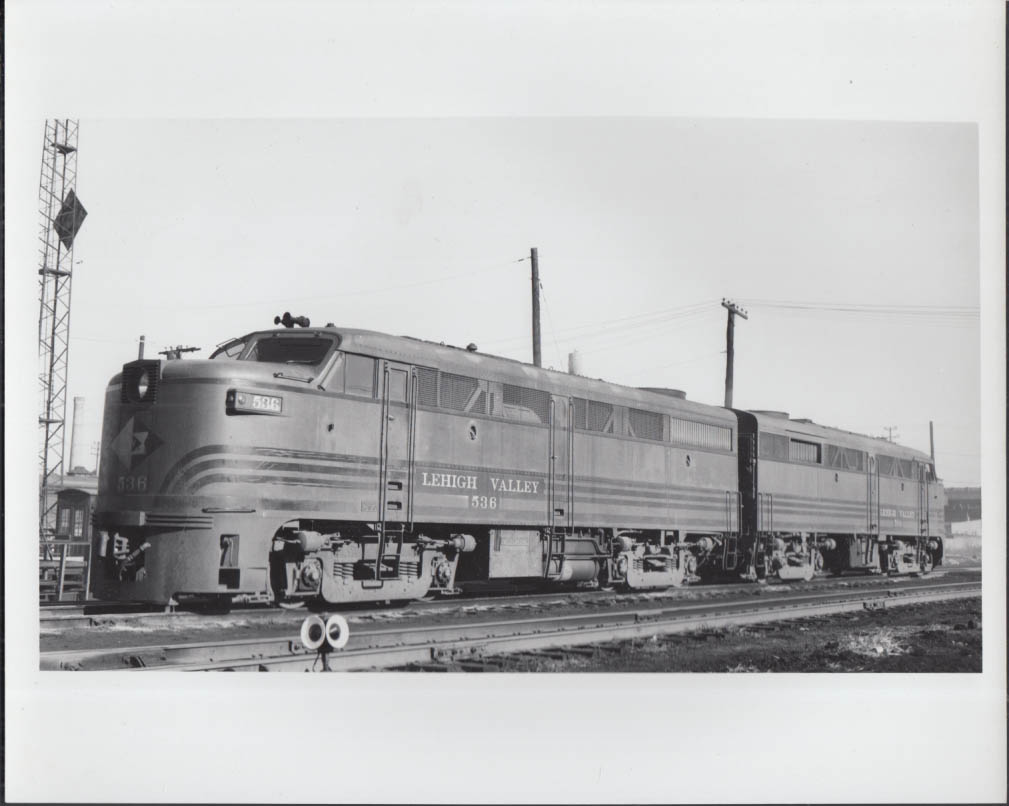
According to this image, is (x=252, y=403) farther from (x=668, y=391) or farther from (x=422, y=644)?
(x=668, y=391)

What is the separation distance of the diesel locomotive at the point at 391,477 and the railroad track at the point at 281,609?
0.37m

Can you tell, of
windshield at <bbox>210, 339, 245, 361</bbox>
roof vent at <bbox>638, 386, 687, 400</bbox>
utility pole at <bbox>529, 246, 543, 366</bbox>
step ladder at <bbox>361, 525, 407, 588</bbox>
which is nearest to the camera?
step ladder at <bbox>361, 525, 407, 588</bbox>

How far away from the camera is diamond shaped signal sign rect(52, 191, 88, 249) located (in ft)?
36.4

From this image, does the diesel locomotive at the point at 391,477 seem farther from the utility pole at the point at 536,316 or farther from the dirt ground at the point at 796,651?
the dirt ground at the point at 796,651

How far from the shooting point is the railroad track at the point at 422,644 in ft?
32.0

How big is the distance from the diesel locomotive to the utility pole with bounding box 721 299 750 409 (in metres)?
1.22

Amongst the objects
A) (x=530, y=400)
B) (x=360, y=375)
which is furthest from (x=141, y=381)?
(x=530, y=400)

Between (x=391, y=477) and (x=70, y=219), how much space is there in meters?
4.64

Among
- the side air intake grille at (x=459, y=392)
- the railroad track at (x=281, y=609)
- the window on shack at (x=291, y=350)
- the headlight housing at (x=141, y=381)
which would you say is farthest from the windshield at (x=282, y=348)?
the railroad track at (x=281, y=609)

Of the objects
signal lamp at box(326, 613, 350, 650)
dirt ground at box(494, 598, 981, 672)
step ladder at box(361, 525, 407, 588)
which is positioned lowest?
dirt ground at box(494, 598, 981, 672)

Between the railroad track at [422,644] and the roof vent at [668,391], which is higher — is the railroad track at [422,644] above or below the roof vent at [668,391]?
below

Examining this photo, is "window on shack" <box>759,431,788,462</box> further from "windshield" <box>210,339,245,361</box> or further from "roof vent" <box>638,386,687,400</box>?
"windshield" <box>210,339,245,361</box>

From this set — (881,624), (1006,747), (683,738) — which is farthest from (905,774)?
(881,624)

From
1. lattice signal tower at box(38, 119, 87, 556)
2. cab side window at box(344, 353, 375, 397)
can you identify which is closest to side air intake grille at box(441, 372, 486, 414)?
cab side window at box(344, 353, 375, 397)
